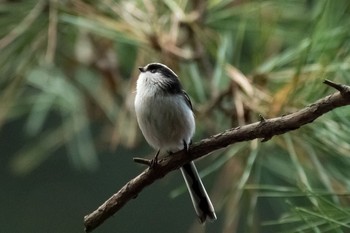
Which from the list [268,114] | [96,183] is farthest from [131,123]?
[96,183]

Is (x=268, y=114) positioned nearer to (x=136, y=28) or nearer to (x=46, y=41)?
(x=136, y=28)

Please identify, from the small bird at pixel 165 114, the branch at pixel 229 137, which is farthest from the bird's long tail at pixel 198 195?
the branch at pixel 229 137

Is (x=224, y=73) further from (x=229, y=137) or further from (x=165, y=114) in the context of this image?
(x=229, y=137)

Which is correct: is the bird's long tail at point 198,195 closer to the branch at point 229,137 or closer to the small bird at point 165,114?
the small bird at point 165,114

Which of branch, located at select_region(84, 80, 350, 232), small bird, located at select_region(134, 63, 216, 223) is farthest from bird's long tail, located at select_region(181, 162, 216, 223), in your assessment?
branch, located at select_region(84, 80, 350, 232)

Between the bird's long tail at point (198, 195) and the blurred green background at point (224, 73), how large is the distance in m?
0.01

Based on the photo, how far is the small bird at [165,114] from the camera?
2.28 ft

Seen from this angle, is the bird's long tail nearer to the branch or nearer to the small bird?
the small bird

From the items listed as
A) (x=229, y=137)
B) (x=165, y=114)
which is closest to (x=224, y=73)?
(x=165, y=114)

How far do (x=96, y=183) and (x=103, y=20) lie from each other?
2.60ft

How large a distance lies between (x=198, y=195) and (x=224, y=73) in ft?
0.42

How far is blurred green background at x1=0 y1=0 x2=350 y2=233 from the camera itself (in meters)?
0.68

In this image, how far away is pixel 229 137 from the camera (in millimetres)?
552

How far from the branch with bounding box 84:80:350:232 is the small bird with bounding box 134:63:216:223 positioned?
0.24 ft
